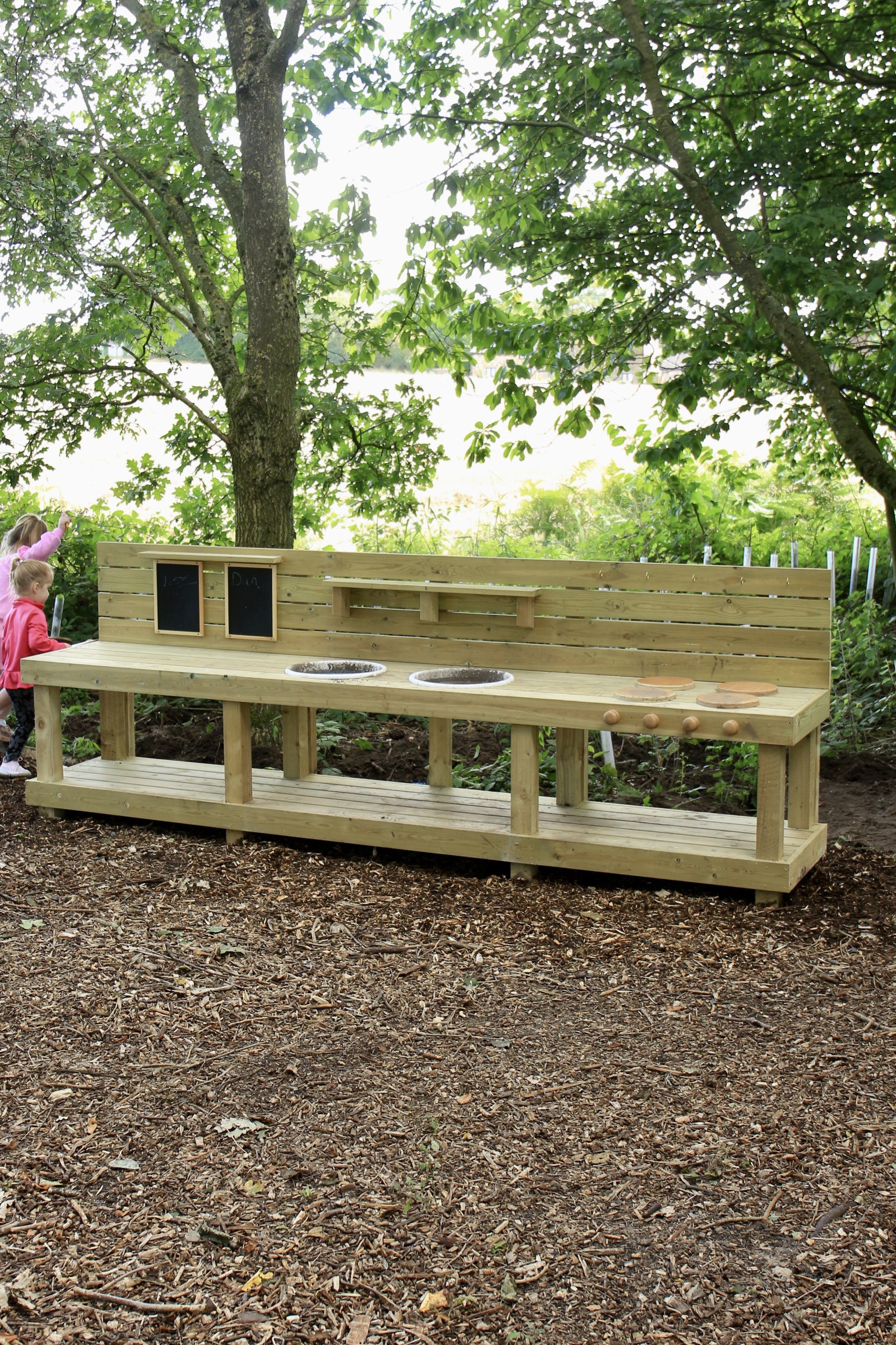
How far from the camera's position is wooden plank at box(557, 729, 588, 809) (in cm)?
529

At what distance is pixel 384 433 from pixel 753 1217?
5626 mm

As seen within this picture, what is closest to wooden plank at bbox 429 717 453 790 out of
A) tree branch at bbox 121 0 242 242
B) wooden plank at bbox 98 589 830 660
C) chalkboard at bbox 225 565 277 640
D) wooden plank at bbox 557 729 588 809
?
wooden plank at bbox 98 589 830 660

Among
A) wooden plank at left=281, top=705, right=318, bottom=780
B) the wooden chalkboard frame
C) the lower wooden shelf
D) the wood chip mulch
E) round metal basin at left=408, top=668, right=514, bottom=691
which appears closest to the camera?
the wood chip mulch

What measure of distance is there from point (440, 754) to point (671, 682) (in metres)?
1.23

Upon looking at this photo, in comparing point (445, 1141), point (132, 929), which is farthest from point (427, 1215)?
point (132, 929)

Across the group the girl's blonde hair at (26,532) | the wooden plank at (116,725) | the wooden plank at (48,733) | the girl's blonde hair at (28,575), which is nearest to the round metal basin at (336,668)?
the wooden plank at (116,725)

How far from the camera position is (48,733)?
580 cm

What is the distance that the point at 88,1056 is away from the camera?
342 cm

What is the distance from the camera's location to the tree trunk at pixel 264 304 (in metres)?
6.18

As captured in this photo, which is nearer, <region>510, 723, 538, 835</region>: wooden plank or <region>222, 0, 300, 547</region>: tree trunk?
<region>510, 723, 538, 835</region>: wooden plank

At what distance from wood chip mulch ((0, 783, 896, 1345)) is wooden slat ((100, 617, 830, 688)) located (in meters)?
0.83

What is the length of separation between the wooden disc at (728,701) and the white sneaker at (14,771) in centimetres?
383

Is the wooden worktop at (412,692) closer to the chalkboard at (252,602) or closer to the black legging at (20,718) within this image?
the chalkboard at (252,602)

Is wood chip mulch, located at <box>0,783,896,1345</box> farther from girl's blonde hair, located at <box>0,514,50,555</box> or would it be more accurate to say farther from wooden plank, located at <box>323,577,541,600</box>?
girl's blonde hair, located at <box>0,514,50,555</box>
